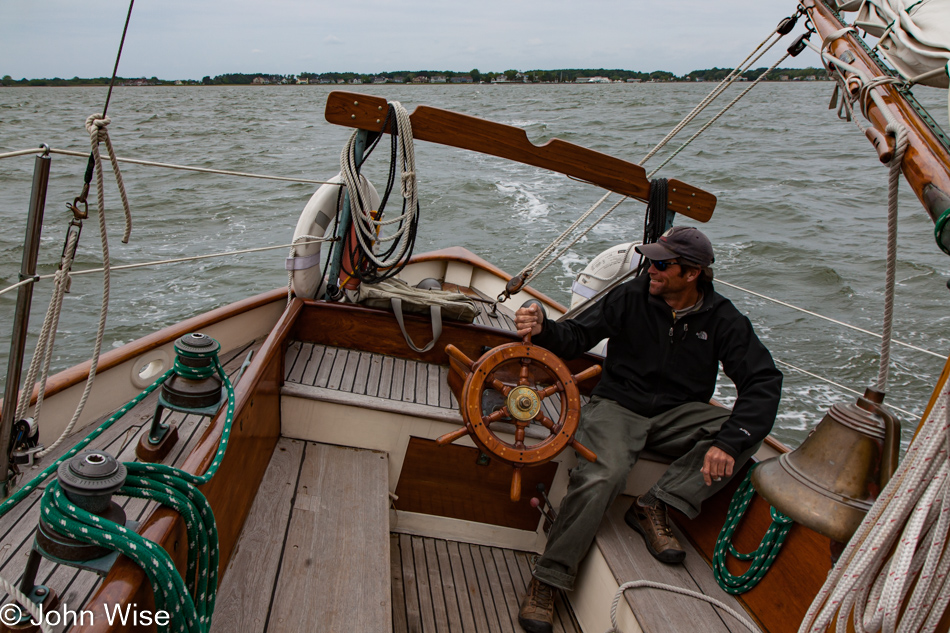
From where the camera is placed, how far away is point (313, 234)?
2.93 meters

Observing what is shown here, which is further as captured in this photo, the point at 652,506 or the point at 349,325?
the point at 349,325

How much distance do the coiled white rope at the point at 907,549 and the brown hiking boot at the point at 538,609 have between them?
4.02ft

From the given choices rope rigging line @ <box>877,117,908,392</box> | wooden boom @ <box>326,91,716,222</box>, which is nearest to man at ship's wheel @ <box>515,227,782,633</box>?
wooden boom @ <box>326,91,716,222</box>

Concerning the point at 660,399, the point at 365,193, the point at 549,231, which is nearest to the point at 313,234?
the point at 365,193

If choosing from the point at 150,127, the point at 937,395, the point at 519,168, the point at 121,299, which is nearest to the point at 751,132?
the point at 519,168

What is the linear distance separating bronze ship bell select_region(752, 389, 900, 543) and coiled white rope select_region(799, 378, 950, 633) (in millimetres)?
80

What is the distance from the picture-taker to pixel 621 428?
89.4 inches

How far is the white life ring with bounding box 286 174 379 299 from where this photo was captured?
2.85 meters

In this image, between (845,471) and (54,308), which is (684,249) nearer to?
(845,471)

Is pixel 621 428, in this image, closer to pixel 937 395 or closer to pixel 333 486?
pixel 333 486

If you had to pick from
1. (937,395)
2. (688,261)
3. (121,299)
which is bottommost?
(121,299)

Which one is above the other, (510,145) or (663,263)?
(510,145)

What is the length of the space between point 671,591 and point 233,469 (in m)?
1.27

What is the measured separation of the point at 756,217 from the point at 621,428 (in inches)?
373
